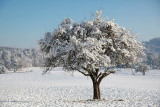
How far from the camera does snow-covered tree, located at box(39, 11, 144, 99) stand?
40.8 ft

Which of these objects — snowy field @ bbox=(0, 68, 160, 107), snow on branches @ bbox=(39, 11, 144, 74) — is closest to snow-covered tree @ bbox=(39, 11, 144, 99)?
snow on branches @ bbox=(39, 11, 144, 74)

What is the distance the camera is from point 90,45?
40.2ft

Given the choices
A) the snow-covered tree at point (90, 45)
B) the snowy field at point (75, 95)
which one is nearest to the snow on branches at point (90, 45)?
the snow-covered tree at point (90, 45)

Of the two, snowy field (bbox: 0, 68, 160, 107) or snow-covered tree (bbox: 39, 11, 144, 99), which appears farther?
snowy field (bbox: 0, 68, 160, 107)

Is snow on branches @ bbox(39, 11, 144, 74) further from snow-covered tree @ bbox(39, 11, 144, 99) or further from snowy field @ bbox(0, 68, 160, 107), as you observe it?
snowy field @ bbox(0, 68, 160, 107)

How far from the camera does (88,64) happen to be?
42.4 ft

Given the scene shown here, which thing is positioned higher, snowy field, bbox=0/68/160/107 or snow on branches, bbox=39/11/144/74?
snow on branches, bbox=39/11/144/74

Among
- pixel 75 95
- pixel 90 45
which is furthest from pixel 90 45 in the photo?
pixel 75 95

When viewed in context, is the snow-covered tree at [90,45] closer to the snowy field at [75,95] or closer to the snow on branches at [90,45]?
the snow on branches at [90,45]

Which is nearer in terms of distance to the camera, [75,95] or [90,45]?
[90,45]

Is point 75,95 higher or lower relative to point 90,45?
lower

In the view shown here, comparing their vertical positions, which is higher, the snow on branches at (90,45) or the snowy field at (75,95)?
the snow on branches at (90,45)

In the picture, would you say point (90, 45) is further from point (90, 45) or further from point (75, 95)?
point (75, 95)

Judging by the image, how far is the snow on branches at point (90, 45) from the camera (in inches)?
490
